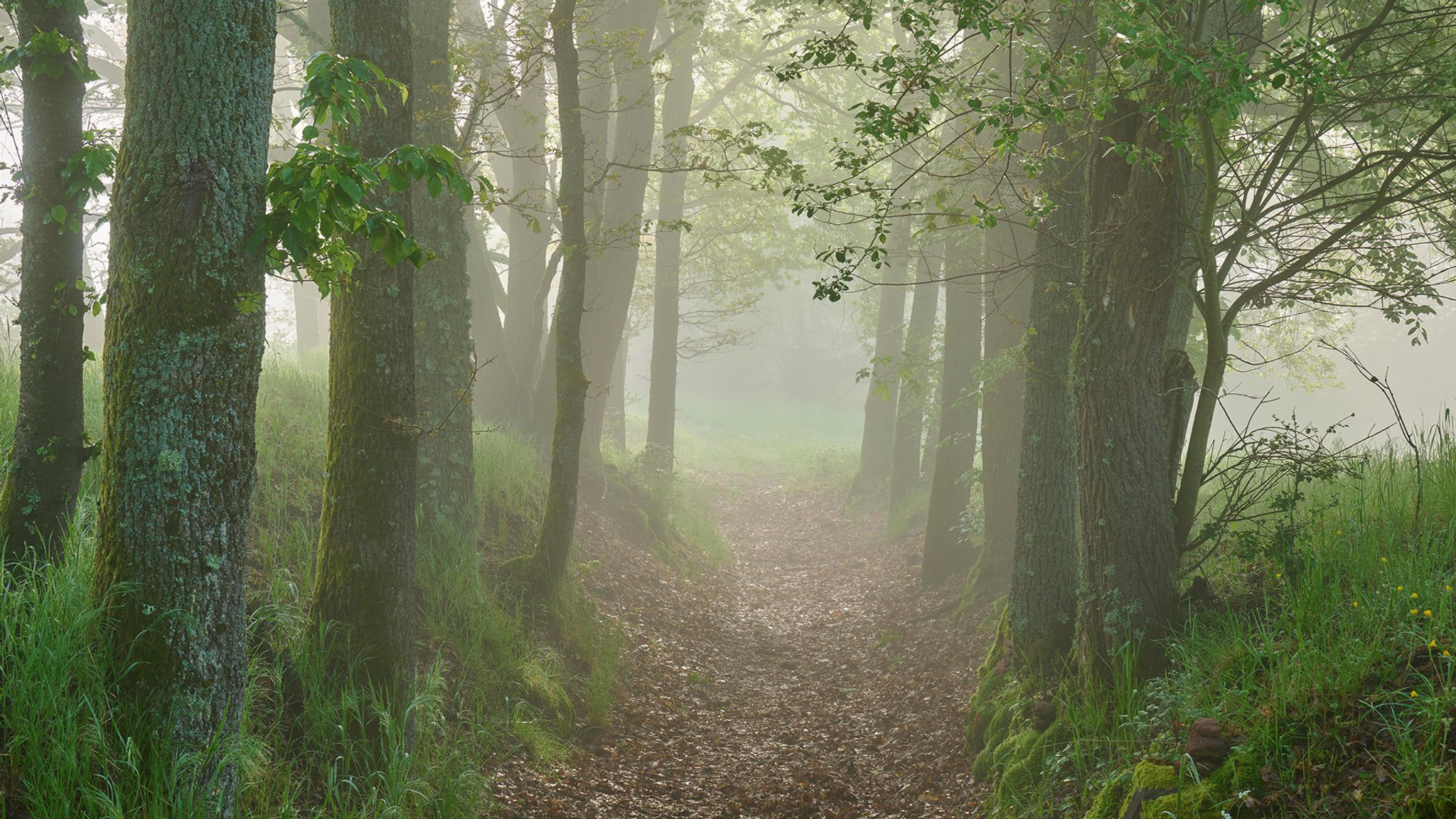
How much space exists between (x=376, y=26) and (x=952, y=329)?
29.0 ft

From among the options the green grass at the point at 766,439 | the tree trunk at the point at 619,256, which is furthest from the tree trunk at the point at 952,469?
the green grass at the point at 766,439

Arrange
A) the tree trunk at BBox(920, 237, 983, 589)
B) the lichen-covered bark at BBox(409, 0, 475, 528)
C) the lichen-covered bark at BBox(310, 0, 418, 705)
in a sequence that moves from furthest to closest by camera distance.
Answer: the tree trunk at BBox(920, 237, 983, 589) < the lichen-covered bark at BBox(409, 0, 475, 528) < the lichen-covered bark at BBox(310, 0, 418, 705)

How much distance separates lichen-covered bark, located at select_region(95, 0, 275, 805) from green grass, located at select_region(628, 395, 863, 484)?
17263 millimetres

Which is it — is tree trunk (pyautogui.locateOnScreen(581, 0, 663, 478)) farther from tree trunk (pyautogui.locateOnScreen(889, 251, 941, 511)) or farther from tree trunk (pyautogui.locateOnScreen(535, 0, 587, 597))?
tree trunk (pyautogui.locateOnScreen(889, 251, 941, 511))

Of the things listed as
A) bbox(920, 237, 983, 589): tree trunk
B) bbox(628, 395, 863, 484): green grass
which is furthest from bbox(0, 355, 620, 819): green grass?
bbox(628, 395, 863, 484): green grass

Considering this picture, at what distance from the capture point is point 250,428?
3525mm

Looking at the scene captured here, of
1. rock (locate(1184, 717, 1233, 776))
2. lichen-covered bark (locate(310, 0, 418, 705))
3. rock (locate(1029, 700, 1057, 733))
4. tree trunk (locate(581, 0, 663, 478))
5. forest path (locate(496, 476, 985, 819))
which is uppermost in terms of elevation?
tree trunk (locate(581, 0, 663, 478))

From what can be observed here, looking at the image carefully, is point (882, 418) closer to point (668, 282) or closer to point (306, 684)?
point (668, 282)

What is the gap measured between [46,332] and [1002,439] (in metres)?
8.41

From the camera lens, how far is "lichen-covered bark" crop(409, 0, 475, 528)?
713cm

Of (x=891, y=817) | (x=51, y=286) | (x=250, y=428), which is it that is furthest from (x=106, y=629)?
(x=891, y=817)

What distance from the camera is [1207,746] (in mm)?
3631

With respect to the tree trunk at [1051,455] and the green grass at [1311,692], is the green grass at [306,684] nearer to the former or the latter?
the green grass at [1311,692]

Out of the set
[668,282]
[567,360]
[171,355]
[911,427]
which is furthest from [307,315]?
[171,355]
